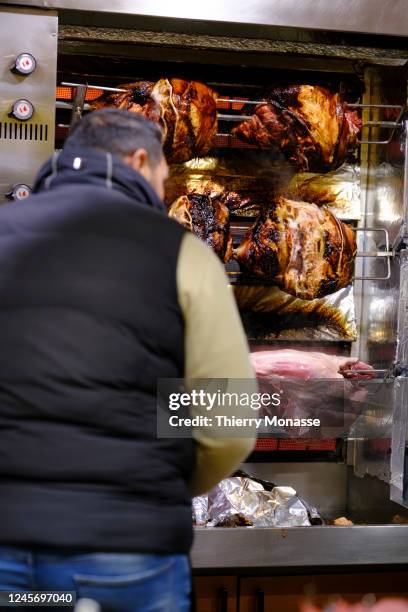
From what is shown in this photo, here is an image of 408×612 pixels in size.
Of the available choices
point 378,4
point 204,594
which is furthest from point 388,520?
point 378,4

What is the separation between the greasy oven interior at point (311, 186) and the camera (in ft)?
9.66

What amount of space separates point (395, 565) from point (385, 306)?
895 mm

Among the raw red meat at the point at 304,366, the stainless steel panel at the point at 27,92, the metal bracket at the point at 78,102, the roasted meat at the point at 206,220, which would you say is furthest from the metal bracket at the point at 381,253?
the stainless steel panel at the point at 27,92

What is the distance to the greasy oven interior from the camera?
2943 mm

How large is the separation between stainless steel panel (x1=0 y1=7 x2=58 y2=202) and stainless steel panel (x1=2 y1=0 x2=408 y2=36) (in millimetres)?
57

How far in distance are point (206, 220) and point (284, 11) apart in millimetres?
693

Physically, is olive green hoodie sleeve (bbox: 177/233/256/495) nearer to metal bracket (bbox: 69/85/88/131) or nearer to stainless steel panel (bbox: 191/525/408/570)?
stainless steel panel (bbox: 191/525/408/570)

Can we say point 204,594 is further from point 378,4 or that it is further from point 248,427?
point 378,4

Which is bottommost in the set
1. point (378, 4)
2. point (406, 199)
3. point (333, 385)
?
point (333, 385)

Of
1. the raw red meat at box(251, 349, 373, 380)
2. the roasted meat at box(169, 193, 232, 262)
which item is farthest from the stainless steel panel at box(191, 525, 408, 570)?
the roasted meat at box(169, 193, 232, 262)

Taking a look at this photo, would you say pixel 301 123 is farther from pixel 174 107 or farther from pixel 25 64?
pixel 25 64

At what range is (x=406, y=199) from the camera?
112 inches

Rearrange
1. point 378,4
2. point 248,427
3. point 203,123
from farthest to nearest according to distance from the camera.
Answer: point 203,123 < point 378,4 < point 248,427

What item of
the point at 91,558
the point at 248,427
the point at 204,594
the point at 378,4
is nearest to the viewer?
the point at 91,558
